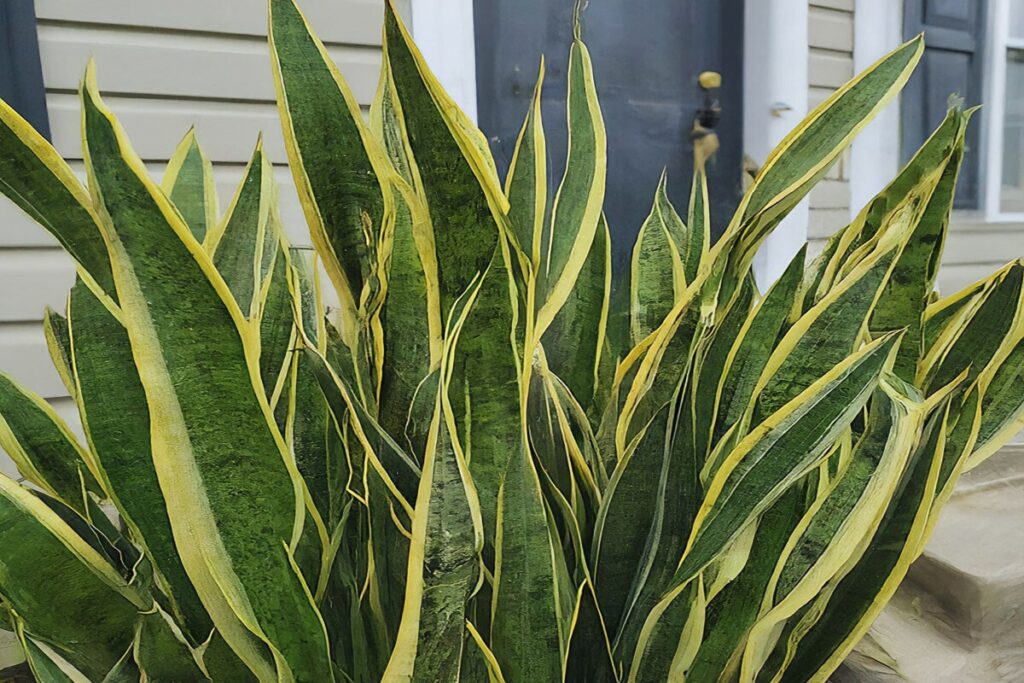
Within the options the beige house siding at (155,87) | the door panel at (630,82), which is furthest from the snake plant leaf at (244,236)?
the door panel at (630,82)

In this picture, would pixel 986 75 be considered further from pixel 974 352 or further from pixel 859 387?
pixel 859 387

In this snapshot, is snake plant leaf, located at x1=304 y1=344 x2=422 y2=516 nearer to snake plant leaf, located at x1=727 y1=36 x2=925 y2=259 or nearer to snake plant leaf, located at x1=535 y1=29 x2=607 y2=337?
snake plant leaf, located at x1=535 y1=29 x2=607 y2=337

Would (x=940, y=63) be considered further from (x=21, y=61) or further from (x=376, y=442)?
(x=376, y=442)

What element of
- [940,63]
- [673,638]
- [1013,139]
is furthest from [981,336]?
[1013,139]

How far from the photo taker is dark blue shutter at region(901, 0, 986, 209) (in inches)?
82.1

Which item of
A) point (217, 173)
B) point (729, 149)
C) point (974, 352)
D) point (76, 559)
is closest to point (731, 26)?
point (729, 149)

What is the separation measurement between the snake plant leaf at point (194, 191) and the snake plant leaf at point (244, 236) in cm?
7

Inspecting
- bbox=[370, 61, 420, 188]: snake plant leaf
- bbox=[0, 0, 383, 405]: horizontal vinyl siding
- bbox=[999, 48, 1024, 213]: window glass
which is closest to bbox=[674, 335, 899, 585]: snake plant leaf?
bbox=[370, 61, 420, 188]: snake plant leaf

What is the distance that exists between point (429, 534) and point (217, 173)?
1.25m

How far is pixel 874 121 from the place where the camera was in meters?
2.02

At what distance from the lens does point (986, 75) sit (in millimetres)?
2275

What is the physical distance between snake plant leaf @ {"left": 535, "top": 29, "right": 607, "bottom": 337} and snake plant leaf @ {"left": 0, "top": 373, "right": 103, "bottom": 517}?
29 cm

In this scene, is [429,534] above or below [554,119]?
below

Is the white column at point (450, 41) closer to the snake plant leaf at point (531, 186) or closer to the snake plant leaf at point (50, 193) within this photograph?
the snake plant leaf at point (531, 186)
